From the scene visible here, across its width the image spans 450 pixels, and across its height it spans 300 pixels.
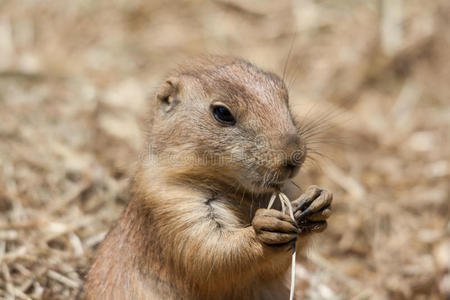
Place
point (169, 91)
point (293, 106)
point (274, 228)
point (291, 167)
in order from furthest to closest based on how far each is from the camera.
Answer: point (293, 106) → point (169, 91) → point (291, 167) → point (274, 228)

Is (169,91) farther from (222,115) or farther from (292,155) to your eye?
(292,155)

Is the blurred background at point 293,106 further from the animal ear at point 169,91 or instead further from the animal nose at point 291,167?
the animal ear at point 169,91

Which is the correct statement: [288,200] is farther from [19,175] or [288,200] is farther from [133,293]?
[19,175]

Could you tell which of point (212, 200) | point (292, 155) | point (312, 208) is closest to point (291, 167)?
point (292, 155)

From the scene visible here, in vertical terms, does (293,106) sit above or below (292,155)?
above

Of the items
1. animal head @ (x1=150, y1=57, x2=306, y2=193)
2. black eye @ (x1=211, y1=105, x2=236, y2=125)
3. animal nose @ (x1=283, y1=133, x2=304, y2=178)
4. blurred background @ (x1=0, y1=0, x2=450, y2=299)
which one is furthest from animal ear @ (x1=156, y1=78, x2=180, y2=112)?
blurred background @ (x1=0, y1=0, x2=450, y2=299)

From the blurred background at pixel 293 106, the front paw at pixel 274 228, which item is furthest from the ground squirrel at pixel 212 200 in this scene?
the blurred background at pixel 293 106

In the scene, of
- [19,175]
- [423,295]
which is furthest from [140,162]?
[423,295]

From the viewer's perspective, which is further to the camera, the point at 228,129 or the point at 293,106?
the point at 293,106
